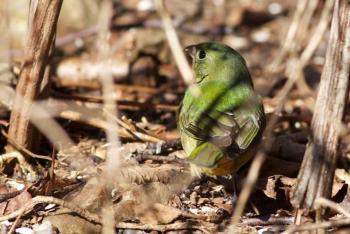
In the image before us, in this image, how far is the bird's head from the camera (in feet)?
17.0

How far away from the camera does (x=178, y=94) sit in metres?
6.57

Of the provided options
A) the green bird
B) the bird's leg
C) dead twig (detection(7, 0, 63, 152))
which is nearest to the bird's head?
the green bird

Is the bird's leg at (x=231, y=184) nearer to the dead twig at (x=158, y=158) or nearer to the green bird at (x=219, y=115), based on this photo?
the green bird at (x=219, y=115)

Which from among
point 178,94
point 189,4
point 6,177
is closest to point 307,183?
point 6,177

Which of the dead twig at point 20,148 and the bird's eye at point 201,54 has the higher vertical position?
the bird's eye at point 201,54

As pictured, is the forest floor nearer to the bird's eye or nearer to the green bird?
the green bird

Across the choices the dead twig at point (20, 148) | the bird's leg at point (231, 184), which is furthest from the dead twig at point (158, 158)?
the dead twig at point (20, 148)

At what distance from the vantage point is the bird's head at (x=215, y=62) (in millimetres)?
5188

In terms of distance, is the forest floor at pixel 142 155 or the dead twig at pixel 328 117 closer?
the dead twig at pixel 328 117

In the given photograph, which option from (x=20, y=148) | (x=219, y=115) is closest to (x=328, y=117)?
(x=219, y=115)

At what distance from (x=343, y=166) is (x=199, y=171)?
104 centimetres

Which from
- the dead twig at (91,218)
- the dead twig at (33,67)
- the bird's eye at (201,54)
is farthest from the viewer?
the bird's eye at (201,54)

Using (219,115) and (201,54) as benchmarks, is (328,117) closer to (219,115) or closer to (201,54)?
(219,115)

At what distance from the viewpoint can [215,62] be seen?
17.2 feet
